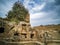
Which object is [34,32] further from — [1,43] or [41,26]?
[1,43]

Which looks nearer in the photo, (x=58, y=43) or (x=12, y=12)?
(x=58, y=43)

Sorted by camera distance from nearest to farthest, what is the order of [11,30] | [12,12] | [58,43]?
1. [58,43]
2. [11,30]
3. [12,12]

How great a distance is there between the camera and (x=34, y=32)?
13664 mm

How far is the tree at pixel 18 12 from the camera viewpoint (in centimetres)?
1652

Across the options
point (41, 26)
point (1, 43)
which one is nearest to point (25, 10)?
point (41, 26)

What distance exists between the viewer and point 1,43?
669 cm

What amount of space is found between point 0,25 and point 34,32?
329 centimetres

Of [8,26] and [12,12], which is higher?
[12,12]

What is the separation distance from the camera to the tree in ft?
54.2

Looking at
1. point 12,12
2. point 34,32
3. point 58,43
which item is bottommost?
point 58,43

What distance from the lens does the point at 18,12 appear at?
16.9 m

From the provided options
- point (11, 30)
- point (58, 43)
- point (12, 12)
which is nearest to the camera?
point (58, 43)

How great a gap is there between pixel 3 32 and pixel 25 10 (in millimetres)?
5199

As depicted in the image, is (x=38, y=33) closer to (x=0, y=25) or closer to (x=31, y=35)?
(x=31, y=35)
